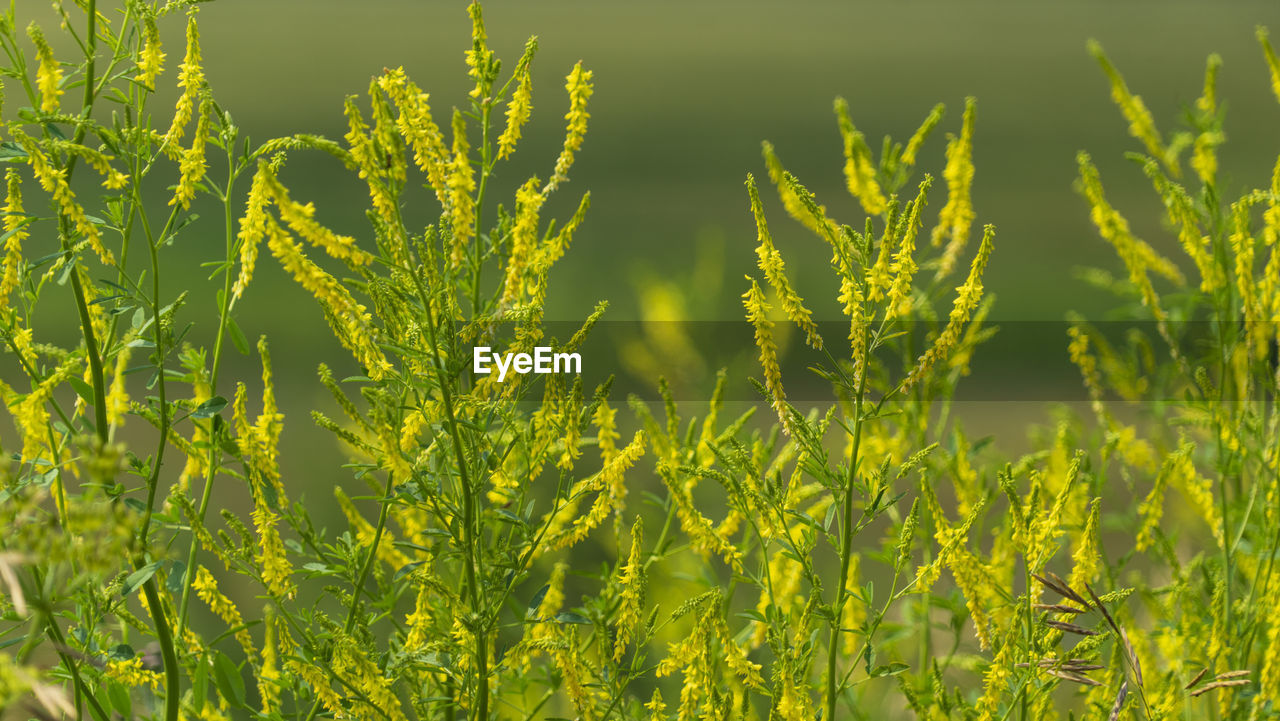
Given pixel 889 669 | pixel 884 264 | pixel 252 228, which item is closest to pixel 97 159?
pixel 252 228

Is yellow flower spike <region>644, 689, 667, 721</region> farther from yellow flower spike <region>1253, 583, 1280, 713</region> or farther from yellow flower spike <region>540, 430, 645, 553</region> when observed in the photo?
yellow flower spike <region>1253, 583, 1280, 713</region>

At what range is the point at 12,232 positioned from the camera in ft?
3.72

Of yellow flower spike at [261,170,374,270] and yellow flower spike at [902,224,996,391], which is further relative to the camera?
yellow flower spike at [902,224,996,391]

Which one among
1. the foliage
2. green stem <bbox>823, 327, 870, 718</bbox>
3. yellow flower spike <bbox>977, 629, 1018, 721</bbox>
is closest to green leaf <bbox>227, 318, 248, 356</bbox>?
the foliage

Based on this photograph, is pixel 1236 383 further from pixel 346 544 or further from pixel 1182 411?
pixel 346 544

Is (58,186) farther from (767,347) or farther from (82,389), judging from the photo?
(767,347)

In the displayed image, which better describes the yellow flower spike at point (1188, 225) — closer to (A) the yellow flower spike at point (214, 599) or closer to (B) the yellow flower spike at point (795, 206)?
(B) the yellow flower spike at point (795, 206)

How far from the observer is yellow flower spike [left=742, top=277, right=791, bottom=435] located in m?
1.12

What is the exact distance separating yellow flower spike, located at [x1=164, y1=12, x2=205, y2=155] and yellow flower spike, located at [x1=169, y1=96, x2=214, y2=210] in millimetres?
17

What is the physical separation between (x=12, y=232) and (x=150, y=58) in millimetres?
240

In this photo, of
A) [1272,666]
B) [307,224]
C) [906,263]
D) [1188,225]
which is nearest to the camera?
[307,224]

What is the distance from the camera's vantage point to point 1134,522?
6.77ft

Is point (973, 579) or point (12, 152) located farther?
point (973, 579)

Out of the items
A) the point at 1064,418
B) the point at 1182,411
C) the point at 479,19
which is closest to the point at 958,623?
the point at 1064,418
